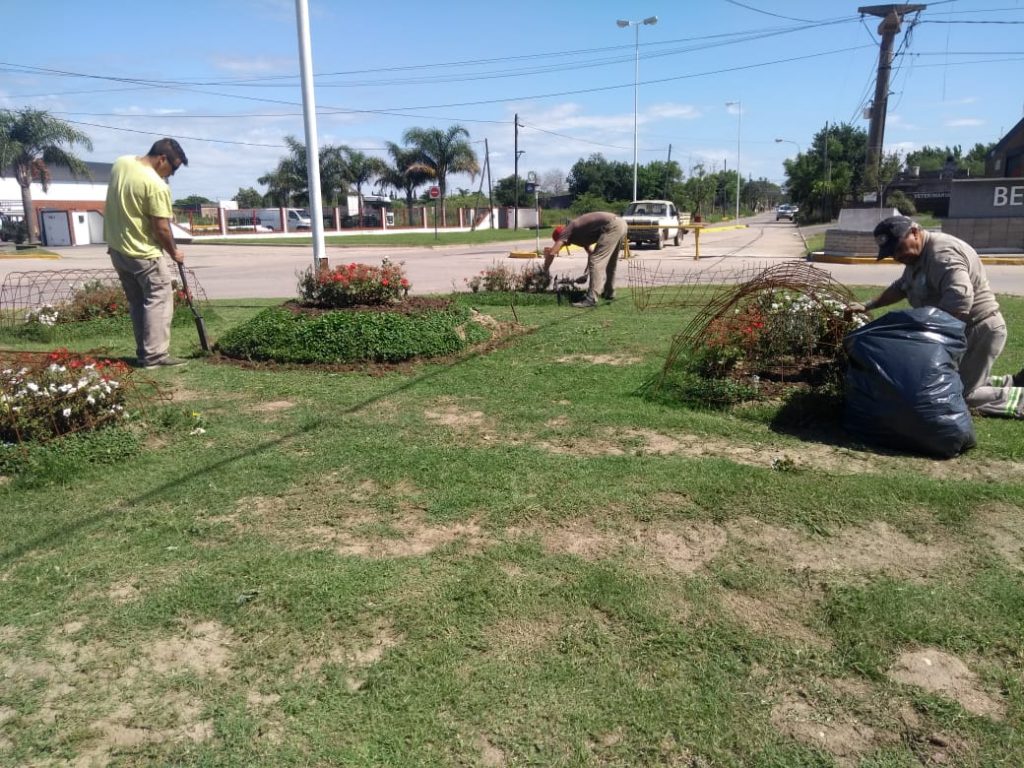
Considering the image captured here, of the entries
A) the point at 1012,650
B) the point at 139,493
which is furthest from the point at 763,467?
the point at 139,493

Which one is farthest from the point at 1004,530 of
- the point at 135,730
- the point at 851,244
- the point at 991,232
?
the point at 991,232

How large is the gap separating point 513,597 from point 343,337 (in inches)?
190

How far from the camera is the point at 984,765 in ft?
7.52

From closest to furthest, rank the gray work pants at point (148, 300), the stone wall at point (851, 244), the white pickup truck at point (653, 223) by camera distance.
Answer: the gray work pants at point (148, 300) < the stone wall at point (851, 244) < the white pickup truck at point (653, 223)

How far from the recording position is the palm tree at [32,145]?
134ft

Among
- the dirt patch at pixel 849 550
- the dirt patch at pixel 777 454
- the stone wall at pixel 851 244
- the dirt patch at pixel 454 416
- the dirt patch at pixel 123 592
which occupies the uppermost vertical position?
the stone wall at pixel 851 244

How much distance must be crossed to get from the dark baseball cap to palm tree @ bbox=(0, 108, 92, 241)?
4589cm

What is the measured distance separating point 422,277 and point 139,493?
47.3 ft

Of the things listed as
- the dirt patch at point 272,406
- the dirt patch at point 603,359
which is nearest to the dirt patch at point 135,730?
the dirt patch at point 272,406

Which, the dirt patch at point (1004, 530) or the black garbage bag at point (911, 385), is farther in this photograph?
the black garbage bag at point (911, 385)

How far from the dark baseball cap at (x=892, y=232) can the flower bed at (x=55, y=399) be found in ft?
17.2

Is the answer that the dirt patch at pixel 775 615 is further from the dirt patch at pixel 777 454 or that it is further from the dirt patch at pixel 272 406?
the dirt patch at pixel 272 406

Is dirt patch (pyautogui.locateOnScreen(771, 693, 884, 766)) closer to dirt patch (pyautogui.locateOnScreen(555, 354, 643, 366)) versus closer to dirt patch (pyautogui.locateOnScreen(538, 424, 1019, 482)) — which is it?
dirt patch (pyautogui.locateOnScreen(538, 424, 1019, 482))

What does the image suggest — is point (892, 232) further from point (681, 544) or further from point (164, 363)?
point (164, 363)
